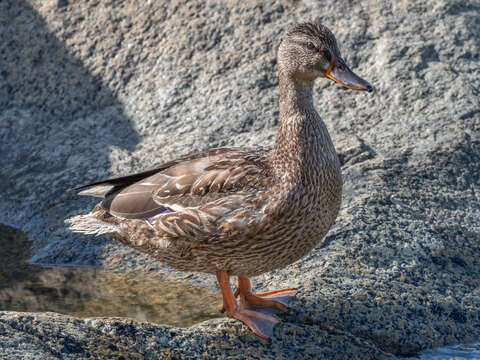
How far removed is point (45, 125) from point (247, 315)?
142 inches

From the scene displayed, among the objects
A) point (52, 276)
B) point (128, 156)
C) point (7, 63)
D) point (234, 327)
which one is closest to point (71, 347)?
point (234, 327)

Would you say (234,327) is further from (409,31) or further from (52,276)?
(409,31)

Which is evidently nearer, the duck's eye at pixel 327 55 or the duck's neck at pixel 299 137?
the duck's neck at pixel 299 137

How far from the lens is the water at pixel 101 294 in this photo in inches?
186

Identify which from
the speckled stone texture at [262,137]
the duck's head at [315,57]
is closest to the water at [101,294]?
the speckled stone texture at [262,137]

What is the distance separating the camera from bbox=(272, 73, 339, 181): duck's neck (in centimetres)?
423

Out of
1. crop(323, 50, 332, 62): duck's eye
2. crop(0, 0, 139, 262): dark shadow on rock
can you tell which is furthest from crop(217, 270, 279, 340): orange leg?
crop(0, 0, 139, 262): dark shadow on rock

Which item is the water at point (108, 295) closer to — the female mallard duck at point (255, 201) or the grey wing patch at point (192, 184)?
the female mallard duck at point (255, 201)

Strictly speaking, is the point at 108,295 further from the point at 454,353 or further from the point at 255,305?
the point at 454,353

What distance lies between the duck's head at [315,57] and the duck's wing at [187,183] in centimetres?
59

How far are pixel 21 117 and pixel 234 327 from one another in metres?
3.88

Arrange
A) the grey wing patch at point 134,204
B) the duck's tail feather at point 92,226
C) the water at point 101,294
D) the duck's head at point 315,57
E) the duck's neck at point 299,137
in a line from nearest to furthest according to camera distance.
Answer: the duck's neck at point 299,137 → the duck's head at point 315,57 → the grey wing patch at point 134,204 → the duck's tail feather at point 92,226 → the water at point 101,294

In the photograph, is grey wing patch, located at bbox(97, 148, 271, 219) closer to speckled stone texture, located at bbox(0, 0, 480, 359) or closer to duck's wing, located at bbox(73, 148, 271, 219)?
duck's wing, located at bbox(73, 148, 271, 219)

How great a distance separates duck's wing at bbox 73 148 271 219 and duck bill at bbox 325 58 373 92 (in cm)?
65
